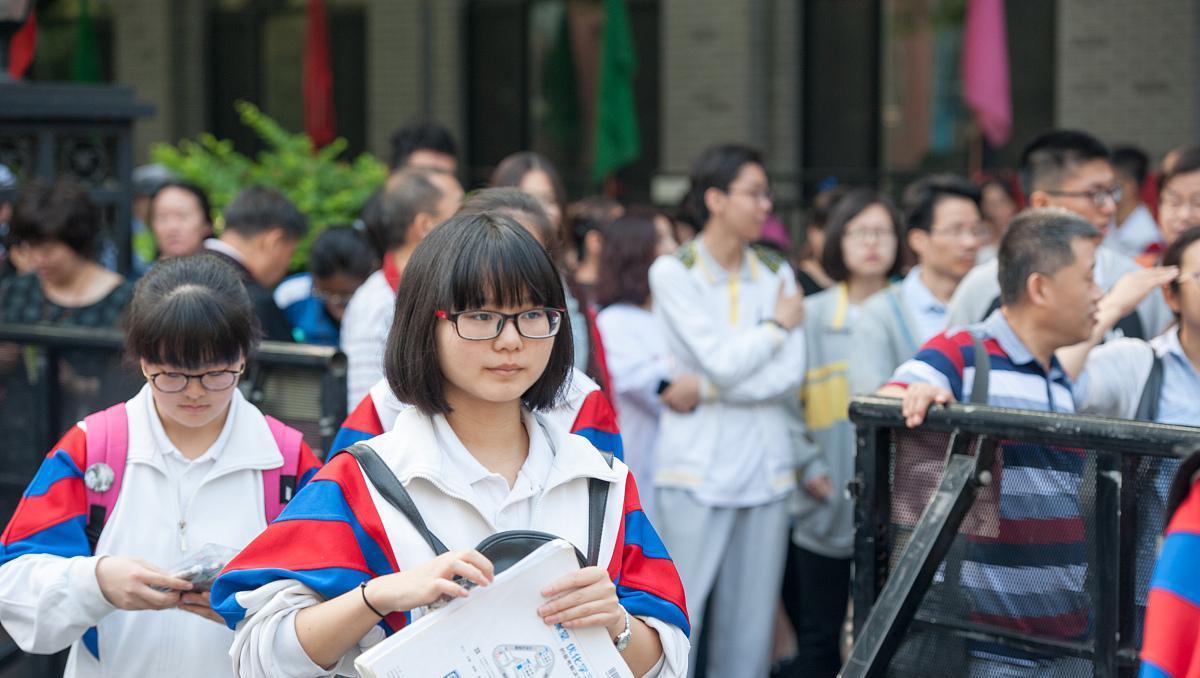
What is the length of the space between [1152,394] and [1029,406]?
0.38m

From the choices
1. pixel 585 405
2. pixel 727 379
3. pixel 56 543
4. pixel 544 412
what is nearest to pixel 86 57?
pixel 727 379

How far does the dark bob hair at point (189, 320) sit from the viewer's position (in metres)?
3.04

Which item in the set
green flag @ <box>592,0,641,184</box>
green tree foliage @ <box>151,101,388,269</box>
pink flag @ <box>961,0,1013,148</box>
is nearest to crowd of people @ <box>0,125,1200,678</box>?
green tree foliage @ <box>151,101,388,269</box>

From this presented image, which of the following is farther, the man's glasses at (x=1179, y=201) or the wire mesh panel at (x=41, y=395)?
the man's glasses at (x=1179, y=201)

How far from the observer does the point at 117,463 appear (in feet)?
10.2

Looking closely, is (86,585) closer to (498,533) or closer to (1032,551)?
(498,533)

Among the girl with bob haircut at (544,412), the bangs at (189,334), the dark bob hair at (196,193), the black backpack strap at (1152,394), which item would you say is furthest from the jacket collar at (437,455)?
the dark bob hair at (196,193)

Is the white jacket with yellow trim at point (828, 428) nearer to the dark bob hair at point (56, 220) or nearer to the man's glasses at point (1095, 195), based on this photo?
the man's glasses at point (1095, 195)

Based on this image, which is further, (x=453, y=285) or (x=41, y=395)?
(x=41, y=395)

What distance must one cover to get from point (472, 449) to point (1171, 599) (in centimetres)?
117

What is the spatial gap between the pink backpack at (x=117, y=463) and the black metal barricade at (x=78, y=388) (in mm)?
841

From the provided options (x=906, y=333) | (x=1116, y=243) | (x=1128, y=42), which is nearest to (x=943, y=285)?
(x=906, y=333)

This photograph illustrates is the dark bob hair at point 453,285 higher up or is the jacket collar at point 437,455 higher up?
the dark bob hair at point 453,285

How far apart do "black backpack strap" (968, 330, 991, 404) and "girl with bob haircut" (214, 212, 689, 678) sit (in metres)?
1.36
